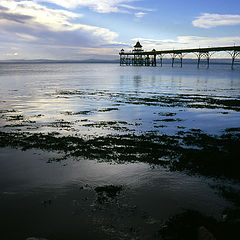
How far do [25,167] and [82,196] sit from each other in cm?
302

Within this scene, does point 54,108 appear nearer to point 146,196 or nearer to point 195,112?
point 195,112

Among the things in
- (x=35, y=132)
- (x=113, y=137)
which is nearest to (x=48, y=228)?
(x=113, y=137)

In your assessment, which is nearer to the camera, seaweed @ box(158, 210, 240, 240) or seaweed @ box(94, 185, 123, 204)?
seaweed @ box(158, 210, 240, 240)

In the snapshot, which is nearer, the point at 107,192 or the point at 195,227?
the point at 195,227

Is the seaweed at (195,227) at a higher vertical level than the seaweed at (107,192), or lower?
lower

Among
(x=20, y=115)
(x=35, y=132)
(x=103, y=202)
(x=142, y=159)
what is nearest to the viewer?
(x=103, y=202)

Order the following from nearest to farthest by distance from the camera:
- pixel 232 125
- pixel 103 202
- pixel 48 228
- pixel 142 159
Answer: pixel 48 228, pixel 103 202, pixel 142 159, pixel 232 125

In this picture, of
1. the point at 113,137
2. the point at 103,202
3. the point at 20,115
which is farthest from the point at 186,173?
the point at 20,115

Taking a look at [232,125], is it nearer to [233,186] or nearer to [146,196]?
[233,186]

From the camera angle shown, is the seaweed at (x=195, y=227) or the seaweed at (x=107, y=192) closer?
the seaweed at (x=195, y=227)

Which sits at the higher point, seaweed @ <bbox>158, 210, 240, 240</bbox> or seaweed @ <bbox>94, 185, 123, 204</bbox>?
seaweed @ <bbox>94, 185, 123, 204</bbox>

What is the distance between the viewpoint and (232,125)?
14.9 meters

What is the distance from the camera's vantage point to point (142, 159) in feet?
30.4

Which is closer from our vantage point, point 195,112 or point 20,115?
point 20,115
